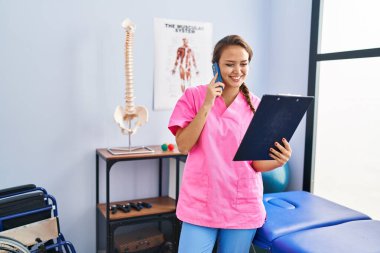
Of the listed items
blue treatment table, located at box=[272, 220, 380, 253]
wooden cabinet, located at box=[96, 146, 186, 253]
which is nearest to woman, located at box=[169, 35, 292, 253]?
blue treatment table, located at box=[272, 220, 380, 253]

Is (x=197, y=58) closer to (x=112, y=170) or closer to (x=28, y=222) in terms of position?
(x=112, y=170)

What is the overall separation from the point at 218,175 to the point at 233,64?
408 mm

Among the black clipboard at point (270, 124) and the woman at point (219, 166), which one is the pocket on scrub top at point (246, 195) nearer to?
the woman at point (219, 166)

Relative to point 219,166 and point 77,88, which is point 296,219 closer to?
point 219,166

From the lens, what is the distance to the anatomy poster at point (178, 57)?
253 cm

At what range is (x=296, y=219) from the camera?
1.79 meters

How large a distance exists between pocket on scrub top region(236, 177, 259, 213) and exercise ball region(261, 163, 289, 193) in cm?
97

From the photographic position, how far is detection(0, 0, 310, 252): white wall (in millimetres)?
2162

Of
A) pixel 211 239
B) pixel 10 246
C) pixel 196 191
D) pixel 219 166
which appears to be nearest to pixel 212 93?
pixel 219 166

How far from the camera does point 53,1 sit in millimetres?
2201

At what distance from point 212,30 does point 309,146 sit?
3.47 feet

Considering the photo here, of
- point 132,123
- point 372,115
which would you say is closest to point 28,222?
point 132,123

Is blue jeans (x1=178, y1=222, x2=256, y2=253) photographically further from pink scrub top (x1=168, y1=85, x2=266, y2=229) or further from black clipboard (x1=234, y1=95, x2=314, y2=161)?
black clipboard (x1=234, y1=95, x2=314, y2=161)

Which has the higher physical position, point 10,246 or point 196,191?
point 196,191
